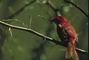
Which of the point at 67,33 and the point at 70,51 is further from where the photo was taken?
the point at 67,33

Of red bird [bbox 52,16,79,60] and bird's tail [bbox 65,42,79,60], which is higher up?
red bird [bbox 52,16,79,60]

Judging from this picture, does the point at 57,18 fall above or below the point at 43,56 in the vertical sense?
above

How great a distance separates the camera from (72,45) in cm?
303

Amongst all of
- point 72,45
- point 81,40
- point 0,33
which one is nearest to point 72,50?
point 72,45

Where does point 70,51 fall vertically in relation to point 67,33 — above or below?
below

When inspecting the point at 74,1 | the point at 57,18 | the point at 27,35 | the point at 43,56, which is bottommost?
the point at 27,35

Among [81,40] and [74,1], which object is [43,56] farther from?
[81,40]

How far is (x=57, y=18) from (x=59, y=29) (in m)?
0.11

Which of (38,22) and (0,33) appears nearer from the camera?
(0,33)

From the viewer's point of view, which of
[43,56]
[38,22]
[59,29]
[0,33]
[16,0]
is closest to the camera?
[0,33]

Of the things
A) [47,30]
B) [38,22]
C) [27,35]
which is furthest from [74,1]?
[27,35]

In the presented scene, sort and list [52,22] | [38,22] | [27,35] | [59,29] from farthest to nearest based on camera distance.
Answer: [27,35], [38,22], [52,22], [59,29]

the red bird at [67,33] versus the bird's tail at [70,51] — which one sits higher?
the red bird at [67,33]

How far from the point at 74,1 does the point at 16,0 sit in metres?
2.03
